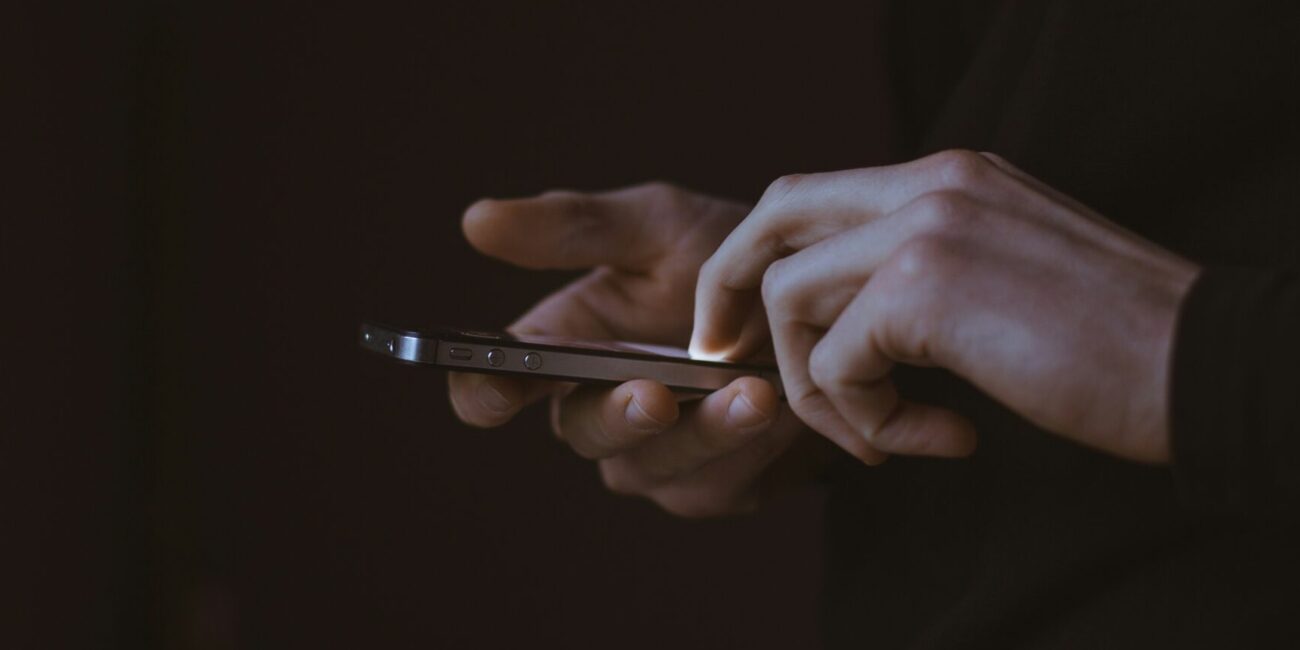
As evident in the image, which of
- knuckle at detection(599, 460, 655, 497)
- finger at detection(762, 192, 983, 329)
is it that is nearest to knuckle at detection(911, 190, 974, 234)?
finger at detection(762, 192, 983, 329)

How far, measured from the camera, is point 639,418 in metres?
0.78

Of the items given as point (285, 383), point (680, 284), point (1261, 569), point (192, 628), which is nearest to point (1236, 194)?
point (1261, 569)

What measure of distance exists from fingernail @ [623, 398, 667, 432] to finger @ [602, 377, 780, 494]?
4 cm

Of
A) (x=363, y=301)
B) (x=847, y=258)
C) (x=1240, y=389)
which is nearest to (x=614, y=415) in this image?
(x=847, y=258)

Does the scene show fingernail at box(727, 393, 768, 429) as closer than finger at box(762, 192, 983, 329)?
No

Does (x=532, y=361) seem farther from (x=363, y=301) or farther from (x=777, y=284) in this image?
(x=363, y=301)

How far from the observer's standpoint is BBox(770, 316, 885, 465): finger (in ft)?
2.09

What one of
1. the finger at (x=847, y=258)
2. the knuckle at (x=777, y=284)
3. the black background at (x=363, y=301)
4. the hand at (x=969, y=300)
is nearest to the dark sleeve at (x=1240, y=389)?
the hand at (x=969, y=300)

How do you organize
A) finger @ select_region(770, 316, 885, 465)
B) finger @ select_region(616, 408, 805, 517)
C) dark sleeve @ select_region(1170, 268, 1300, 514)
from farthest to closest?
finger @ select_region(616, 408, 805, 517) → finger @ select_region(770, 316, 885, 465) → dark sleeve @ select_region(1170, 268, 1300, 514)

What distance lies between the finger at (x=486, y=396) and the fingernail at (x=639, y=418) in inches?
4.4

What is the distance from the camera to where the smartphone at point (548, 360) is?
73 cm

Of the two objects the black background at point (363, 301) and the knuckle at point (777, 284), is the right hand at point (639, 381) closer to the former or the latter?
the knuckle at point (777, 284)

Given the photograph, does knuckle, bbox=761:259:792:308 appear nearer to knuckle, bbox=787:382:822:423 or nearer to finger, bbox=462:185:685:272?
knuckle, bbox=787:382:822:423

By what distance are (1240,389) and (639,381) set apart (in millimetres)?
413
